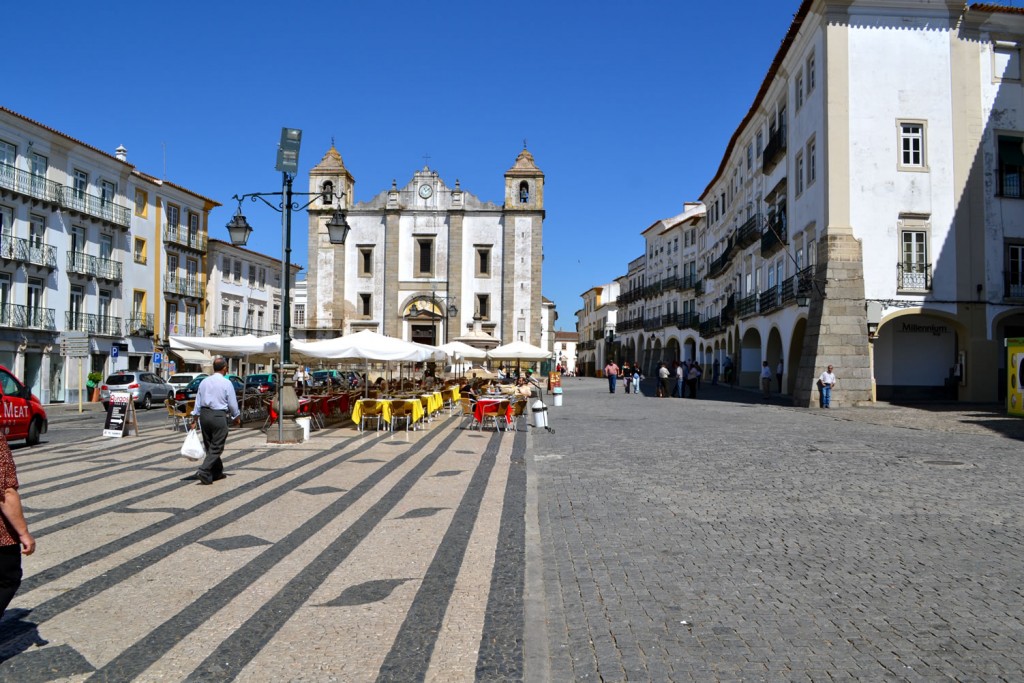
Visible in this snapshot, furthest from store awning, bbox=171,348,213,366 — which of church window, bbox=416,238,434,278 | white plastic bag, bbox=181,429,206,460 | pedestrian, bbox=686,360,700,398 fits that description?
white plastic bag, bbox=181,429,206,460

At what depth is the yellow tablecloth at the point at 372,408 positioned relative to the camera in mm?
16453

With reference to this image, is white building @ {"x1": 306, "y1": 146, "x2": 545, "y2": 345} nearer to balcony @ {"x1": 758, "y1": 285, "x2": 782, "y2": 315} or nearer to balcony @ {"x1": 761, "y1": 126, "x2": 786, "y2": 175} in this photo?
balcony @ {"x1": 758, "y1": 285, "x2": 782, "y2": 315}

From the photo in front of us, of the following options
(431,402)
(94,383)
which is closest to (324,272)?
(94,383)

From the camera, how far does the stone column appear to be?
2488 centimetres

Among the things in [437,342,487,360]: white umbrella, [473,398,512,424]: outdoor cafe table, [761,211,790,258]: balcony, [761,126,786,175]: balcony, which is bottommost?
[473,398,512,424]: outdoor cafe table

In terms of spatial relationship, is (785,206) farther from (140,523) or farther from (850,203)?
(140,523)

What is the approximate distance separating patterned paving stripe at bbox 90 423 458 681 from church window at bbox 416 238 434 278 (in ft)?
145

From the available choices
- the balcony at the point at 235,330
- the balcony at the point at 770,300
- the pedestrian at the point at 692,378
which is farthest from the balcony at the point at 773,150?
the balcony at the point at 235,330

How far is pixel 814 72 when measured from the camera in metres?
27.2

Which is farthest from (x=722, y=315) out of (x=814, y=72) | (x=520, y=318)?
(x=814, y=72)

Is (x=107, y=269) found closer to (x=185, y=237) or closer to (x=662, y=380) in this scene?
(x=185, y=237)

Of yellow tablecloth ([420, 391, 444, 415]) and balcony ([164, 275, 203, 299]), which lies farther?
balcony ([164, 275, 203, 299])

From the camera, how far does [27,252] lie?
111 ft

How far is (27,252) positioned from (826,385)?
104ft
